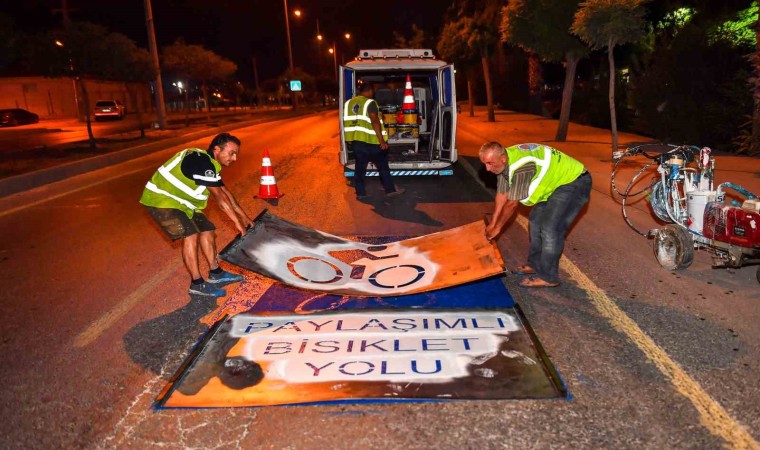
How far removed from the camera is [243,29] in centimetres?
9225

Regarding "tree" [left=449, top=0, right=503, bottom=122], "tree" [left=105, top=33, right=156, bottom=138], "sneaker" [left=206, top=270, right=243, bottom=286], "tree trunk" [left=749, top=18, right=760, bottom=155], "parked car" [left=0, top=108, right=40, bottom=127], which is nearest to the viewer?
"sneaker" [left=206, top=270, right=243, bottom=286]

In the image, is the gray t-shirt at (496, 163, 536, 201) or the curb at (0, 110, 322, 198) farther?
the curb at (0, 110, 322, 198)

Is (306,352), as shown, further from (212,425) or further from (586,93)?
(586,93)

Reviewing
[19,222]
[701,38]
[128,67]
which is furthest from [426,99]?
[128,67]

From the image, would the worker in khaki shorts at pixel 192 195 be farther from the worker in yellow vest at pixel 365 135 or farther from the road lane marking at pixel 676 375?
the worker in yellow vest at pixel 365 135

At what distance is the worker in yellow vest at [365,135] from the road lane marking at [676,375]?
4.76 metres

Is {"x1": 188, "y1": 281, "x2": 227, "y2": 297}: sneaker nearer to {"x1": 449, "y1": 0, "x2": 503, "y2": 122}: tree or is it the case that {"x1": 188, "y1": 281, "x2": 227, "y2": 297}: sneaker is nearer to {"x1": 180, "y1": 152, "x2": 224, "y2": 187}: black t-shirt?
{"x1": 180, "y1": 152, "x2": 224, "y2": 187}: black t-shirt

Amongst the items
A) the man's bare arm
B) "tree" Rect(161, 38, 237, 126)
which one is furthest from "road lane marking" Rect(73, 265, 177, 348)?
"tree" Rect(161, 38, 237, 126)

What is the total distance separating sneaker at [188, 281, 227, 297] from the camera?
5340mm

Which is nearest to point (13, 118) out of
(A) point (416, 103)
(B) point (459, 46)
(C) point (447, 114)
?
(B) point (459, 46)

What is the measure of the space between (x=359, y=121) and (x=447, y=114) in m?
2.17

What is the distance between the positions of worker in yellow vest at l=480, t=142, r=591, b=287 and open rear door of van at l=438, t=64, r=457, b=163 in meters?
5.32

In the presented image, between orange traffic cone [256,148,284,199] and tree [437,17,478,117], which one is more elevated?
tree [437,17,478,117]

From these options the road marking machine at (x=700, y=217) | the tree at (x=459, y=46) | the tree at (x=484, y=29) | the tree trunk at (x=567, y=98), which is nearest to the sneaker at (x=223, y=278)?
the road marking machine at (x=700, y=217)
